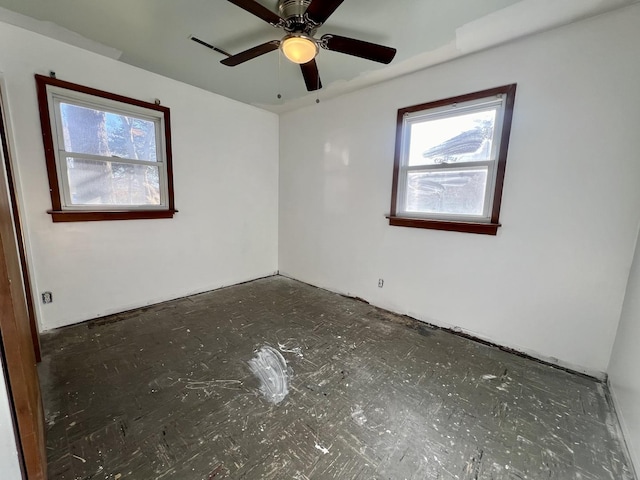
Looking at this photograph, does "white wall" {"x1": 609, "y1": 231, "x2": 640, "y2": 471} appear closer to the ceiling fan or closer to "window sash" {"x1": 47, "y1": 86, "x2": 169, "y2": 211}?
the ceiling fan

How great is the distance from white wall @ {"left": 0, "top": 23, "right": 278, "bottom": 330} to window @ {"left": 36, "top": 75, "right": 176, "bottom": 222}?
0.09m

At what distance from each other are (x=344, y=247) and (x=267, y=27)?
2450 mm

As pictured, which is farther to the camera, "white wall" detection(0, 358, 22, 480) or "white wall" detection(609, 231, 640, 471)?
"white wall" detection(609, 231, 640, 471)

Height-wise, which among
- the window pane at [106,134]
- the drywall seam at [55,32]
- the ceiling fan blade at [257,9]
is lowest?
the window pane at [106,134]

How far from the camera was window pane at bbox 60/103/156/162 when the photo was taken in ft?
8.06

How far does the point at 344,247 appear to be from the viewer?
3529 millimetres

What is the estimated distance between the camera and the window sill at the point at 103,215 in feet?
7.90

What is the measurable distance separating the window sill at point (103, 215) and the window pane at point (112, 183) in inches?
5.3

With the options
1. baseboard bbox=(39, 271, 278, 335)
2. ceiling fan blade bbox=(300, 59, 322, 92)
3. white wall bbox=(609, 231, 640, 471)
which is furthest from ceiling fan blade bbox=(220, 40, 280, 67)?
white wall bbox=(609, 231, 640, 471)

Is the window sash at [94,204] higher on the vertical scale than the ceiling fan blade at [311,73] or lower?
lower

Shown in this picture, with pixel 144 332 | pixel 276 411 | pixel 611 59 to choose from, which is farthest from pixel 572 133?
pixel 144 332

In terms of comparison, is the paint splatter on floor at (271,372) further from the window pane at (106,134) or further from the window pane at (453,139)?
the window pane at (106,134)

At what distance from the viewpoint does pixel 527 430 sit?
1.52m

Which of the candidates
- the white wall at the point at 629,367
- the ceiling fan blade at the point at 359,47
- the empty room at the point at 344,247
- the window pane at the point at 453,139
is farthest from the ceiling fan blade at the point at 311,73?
the white wall at the point at 629,367
